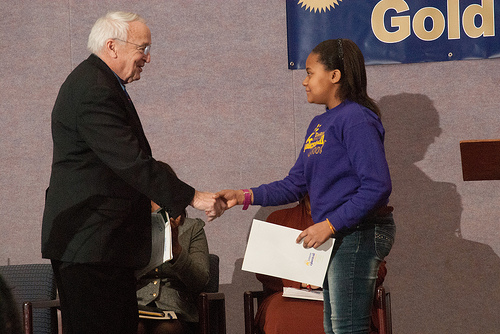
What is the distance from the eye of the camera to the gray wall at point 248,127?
11.7 ft

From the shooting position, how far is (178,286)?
2875mm

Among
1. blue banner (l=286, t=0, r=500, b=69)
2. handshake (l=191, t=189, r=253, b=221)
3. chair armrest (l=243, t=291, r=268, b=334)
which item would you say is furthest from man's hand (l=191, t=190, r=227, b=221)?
blue banner (l=286, t=0, r=500, b=69)

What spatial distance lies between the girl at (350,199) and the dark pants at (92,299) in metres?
0.70

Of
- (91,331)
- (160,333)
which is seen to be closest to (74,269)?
(91,331)

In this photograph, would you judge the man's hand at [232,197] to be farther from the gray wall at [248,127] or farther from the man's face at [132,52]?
the gray wall at [248,127]

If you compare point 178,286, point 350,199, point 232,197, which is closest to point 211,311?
point 178,286

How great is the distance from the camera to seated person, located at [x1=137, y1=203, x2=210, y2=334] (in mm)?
2766

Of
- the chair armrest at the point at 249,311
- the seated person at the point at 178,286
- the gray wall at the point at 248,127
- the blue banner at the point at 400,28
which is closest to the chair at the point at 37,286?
the seated person at the point at 178,286

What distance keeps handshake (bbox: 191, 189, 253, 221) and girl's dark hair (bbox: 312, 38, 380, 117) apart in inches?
25.5

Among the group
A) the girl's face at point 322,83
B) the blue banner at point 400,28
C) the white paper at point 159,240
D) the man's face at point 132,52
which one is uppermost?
the blue banner at point 400,28

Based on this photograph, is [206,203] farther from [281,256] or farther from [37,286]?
[37,286]

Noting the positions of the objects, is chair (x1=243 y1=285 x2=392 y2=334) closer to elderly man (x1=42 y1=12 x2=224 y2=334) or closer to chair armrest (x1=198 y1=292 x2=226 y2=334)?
chair armrest (x1=198 y1=292 x2=226 y2=334)

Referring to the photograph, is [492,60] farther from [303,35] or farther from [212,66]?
[212,66]

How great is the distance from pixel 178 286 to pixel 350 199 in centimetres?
124
